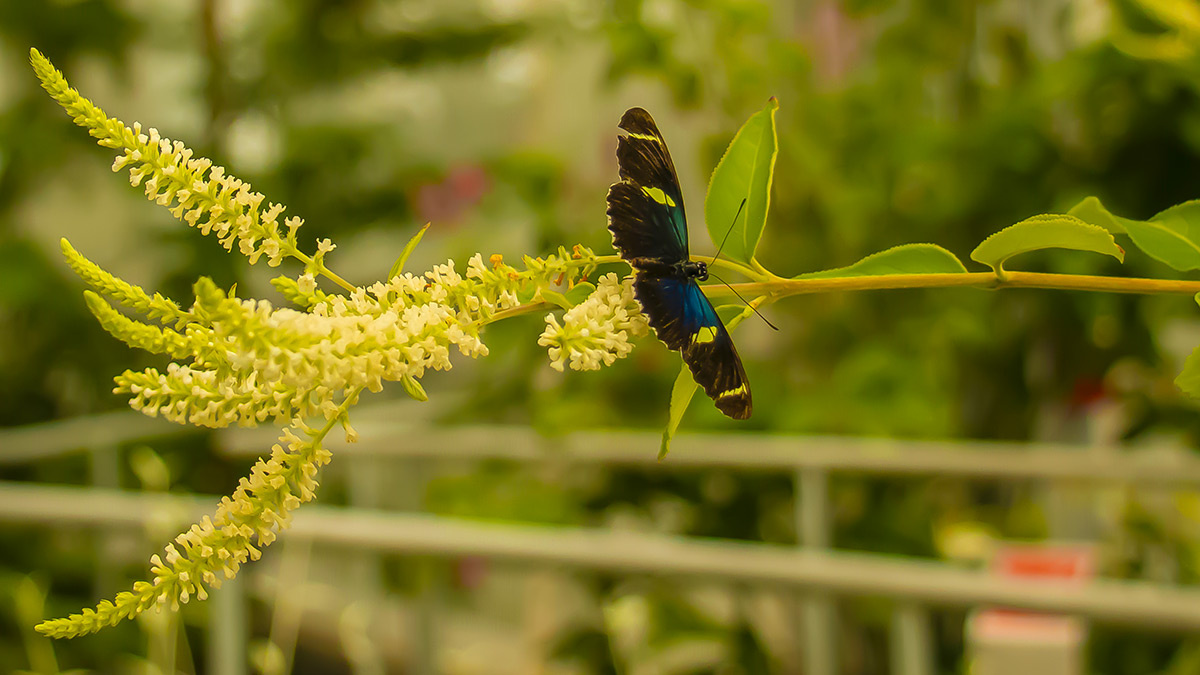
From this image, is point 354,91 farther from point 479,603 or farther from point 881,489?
point 881,489

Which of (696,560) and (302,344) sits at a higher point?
(302,344)

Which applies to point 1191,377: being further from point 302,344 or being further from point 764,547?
point 764,547

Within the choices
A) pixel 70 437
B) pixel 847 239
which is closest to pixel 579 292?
pixel 847 239

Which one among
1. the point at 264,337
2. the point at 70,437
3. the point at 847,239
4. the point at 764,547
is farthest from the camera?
the point at 70,437

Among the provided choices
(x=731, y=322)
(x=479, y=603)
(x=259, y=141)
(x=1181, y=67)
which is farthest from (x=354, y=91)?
(x=731, y=322)

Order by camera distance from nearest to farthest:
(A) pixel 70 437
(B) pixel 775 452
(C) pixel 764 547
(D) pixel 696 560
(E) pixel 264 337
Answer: (E) pixel 264 337, (D) pixel 696 560, (C) pixel 764 547, (B) pixel 775 452, (A) pixel 70 437

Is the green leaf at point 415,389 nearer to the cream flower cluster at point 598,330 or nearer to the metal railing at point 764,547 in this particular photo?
the cream flower cluster at point 598,330
